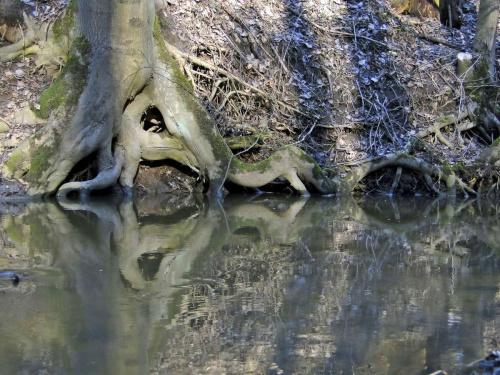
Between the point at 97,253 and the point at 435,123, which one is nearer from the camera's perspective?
the point at 97,253

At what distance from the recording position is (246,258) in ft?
17.6

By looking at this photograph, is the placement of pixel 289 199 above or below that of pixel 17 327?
above

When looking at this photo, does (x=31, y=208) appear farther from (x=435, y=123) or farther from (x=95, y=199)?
(x=435, y=123)

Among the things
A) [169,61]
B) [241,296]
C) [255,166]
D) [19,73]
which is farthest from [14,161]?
[241,296]

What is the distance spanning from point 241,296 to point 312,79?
9723 millimetres

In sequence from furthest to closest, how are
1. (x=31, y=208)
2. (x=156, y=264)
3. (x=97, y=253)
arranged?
1. (x=31, y=208)
2. (x=97, y=253)
3. (x=156, y=264)

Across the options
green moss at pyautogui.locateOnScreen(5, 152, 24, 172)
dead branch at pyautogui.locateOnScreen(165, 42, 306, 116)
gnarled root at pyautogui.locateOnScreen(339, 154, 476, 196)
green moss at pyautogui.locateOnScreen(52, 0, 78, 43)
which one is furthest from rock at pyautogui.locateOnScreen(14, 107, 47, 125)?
gnarled root at pyautogui.locateOnScreen(339, 154, 476, 196)

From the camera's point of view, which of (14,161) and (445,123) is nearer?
(14,161)

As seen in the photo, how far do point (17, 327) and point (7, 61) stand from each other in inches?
351

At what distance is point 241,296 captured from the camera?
4.14 m

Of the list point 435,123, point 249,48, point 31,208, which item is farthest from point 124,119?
point 435,123

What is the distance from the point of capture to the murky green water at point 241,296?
3.11 metres

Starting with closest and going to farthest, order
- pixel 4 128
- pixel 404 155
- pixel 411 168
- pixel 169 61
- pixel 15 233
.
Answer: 1. pixel 15 233
2. pixel 4 128
3. pixel 169 61
4. pixel 404 155
5. pixel 411 168

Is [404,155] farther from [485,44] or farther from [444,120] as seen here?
[485,44]
